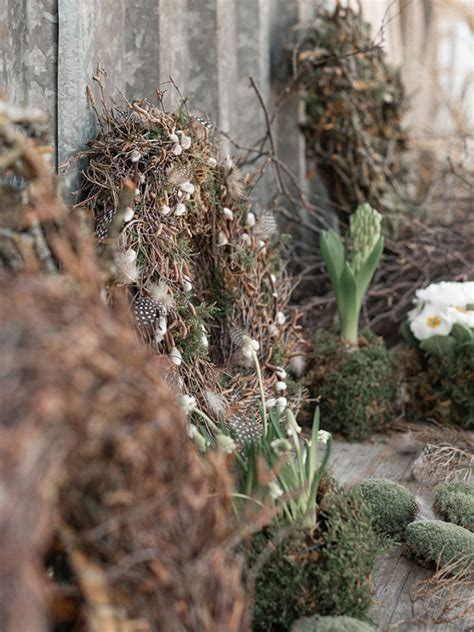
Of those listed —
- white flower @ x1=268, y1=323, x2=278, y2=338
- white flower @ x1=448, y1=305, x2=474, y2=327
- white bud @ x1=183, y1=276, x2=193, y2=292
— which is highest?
white bud @ x1=183, y1=276, x2=193, y2=292

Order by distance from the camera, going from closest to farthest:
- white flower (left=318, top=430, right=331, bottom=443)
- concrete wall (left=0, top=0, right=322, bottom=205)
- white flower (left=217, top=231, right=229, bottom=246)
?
Answer: white flower (left=318, top=430, right=331, bottom=443) → concrete wall (left=0, top=0, right=322, bottom=205) → white flower (left=217, top=231, right=229, bottom=246)

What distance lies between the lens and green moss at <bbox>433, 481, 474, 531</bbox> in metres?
2.10

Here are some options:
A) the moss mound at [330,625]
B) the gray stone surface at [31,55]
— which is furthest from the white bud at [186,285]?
the moss mound at [330,625]

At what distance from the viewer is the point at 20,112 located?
52.5 inches

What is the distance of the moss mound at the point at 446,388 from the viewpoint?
2.90 meters

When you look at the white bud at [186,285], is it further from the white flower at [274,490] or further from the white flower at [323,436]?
the white flower at [274,490]

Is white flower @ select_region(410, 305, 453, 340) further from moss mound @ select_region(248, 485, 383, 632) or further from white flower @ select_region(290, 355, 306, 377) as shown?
moss mound @ select_region(248, 485, 383, 632)

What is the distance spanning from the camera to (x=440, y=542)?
1.93 m

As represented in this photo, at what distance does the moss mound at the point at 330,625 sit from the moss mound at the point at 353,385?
1352mm

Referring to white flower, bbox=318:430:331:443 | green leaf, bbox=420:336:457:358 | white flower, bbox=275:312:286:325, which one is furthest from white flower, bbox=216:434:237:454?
green leaf, bbox=420:336:457:358

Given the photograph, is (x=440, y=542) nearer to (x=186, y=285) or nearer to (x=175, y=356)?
(x=175, y=356)

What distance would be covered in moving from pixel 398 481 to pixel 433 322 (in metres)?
0.65

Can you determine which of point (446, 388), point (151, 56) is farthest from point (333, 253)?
point (151, 56)

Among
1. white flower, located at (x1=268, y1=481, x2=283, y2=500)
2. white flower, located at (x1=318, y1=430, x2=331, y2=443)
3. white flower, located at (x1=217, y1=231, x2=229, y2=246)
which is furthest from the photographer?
white flower, located at (x1=217, y1=231, x2=229, y2=246)
